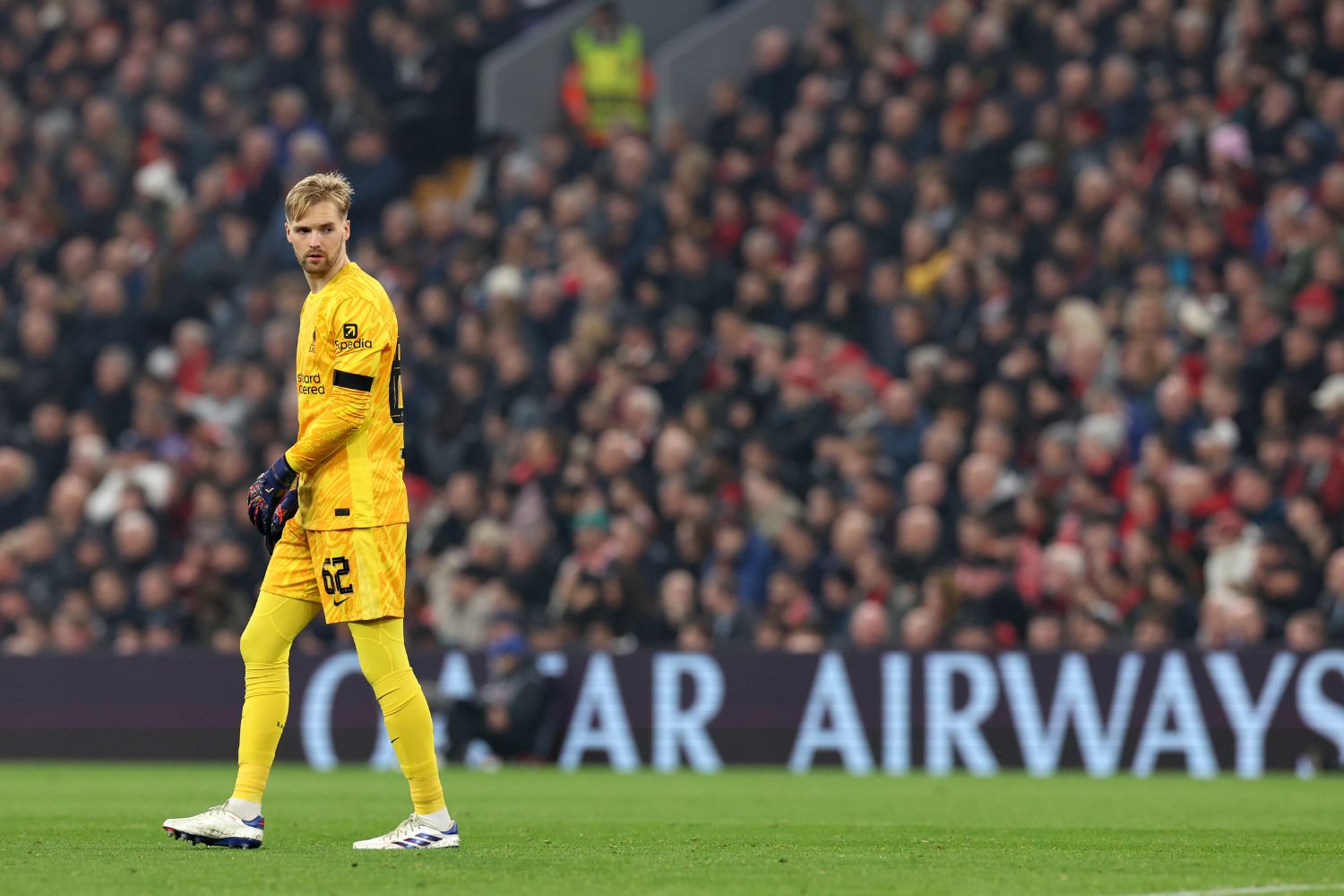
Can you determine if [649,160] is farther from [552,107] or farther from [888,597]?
[888,597]

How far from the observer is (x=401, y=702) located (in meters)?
8.12

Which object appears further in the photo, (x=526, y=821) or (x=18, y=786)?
(x=18, y=786)

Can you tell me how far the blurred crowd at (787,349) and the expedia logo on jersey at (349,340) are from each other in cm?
826

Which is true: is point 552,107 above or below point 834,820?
above

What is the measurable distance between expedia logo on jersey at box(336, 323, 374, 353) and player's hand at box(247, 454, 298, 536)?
1.50 ft

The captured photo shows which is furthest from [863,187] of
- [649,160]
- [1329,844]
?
[1329,844]

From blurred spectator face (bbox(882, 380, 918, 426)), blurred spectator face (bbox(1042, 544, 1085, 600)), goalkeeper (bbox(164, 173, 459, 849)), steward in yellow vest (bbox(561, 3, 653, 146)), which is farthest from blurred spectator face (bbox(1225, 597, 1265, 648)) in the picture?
steward in yellow vest (bbox(561, 3, 653, 146))

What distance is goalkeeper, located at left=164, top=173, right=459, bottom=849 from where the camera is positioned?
26.6 ft

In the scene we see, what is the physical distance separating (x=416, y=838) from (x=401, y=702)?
0.52 metres

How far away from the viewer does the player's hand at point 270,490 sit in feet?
26.6

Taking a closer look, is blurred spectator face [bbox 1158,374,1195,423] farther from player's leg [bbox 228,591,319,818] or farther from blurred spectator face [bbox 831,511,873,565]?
player's leg [bbox 228,591,319,818]

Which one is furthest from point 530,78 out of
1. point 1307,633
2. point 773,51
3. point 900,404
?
point 1307,633

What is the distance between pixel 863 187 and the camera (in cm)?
1925

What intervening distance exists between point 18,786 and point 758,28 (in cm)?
1130
